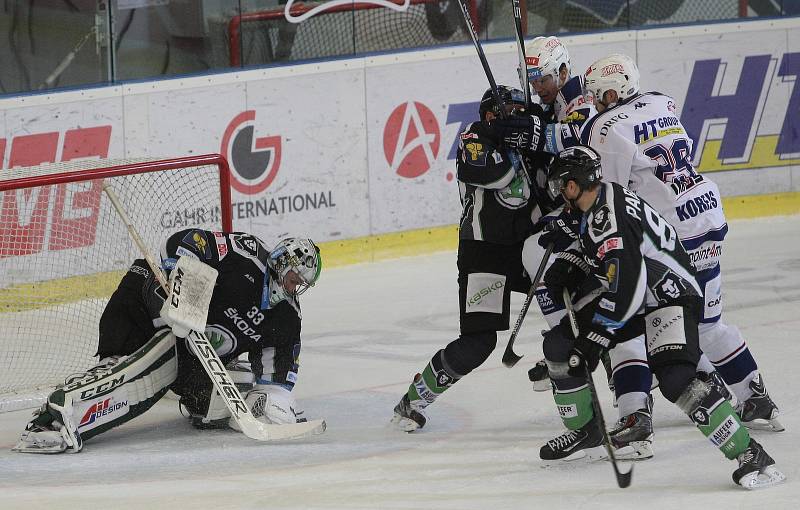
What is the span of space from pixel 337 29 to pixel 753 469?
14.4ft

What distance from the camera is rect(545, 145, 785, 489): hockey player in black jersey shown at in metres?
4.14

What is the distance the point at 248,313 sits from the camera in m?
5.01

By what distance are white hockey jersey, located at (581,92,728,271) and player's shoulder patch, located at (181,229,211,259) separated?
4.33 ft

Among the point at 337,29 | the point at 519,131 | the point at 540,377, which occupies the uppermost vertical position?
the point at 519,131

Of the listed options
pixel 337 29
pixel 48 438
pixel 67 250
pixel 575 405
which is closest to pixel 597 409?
pixel 575 405

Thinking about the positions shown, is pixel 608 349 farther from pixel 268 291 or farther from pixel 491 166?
pixel 268 291

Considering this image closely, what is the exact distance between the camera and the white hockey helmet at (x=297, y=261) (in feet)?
15.8

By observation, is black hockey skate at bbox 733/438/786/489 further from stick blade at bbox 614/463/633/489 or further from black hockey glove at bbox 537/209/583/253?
black hockey glove at bbox 537/209/583/253

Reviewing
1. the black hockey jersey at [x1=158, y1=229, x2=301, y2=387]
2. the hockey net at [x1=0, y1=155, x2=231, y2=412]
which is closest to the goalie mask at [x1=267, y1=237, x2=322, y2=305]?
the black hockey jersey at [x1=158, y1=229, x2=301, y2=387]

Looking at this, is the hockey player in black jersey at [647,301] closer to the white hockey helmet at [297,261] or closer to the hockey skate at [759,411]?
the hockey skate at [759,411]

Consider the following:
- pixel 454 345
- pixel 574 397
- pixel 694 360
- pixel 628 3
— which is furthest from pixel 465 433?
pixel 628 3

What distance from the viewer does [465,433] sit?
5.03m

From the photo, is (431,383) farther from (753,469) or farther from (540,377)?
(753,469)

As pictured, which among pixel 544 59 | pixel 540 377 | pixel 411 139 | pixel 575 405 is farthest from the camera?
pixel 411 139
